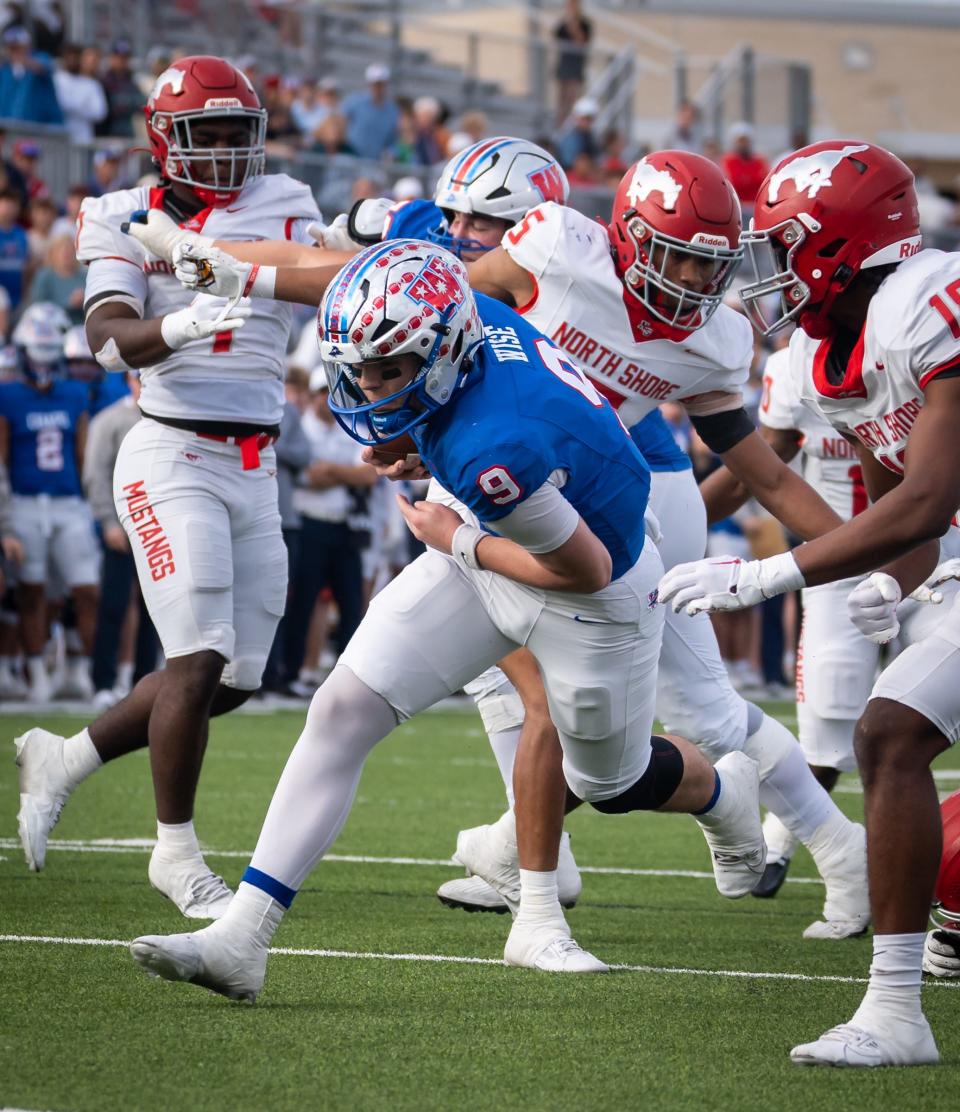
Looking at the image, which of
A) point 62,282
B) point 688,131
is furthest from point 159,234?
point 688,131

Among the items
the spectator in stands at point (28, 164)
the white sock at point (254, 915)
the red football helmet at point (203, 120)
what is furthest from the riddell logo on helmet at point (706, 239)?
the spectator in stands at point (28, 164)

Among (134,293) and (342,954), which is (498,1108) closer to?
(342,954)

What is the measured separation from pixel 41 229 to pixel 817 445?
26.3 feet

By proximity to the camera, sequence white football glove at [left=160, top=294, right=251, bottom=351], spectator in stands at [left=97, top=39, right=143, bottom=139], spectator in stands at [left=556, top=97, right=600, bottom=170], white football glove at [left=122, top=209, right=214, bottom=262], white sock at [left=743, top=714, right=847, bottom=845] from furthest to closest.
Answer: spectator in stands at [left=556, top=97, right=600, bottom=170], spectator in stands at [left=97, top=39, right=143, bottom=139], white sock at [left=743, top=714, right=847, bottom=845], white football glove at [left=122, top=209, right=214, bottom=262], white football glove at [left=160, top=294, right=251, bottom=351]

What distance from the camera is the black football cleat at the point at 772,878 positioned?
5.71 m

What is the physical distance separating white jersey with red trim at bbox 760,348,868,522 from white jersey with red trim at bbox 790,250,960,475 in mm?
1811

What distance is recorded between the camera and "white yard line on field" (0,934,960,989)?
14.6ft

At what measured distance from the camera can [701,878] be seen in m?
6.05

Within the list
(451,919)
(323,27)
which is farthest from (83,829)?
(323,27)

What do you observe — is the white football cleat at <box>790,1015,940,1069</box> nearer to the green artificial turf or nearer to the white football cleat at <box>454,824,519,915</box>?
the green artificial turf

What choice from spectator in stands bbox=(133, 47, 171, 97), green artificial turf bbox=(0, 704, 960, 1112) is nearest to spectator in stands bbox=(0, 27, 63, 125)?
spectator in stands bbox=(133, 47, 171, 97)

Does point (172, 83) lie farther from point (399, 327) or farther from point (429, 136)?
point (429, 136)

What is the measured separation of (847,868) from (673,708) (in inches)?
26.5

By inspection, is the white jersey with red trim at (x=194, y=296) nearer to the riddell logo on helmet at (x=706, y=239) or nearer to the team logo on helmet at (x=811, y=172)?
the riddell logo on helmet at (x=706, y=239)
